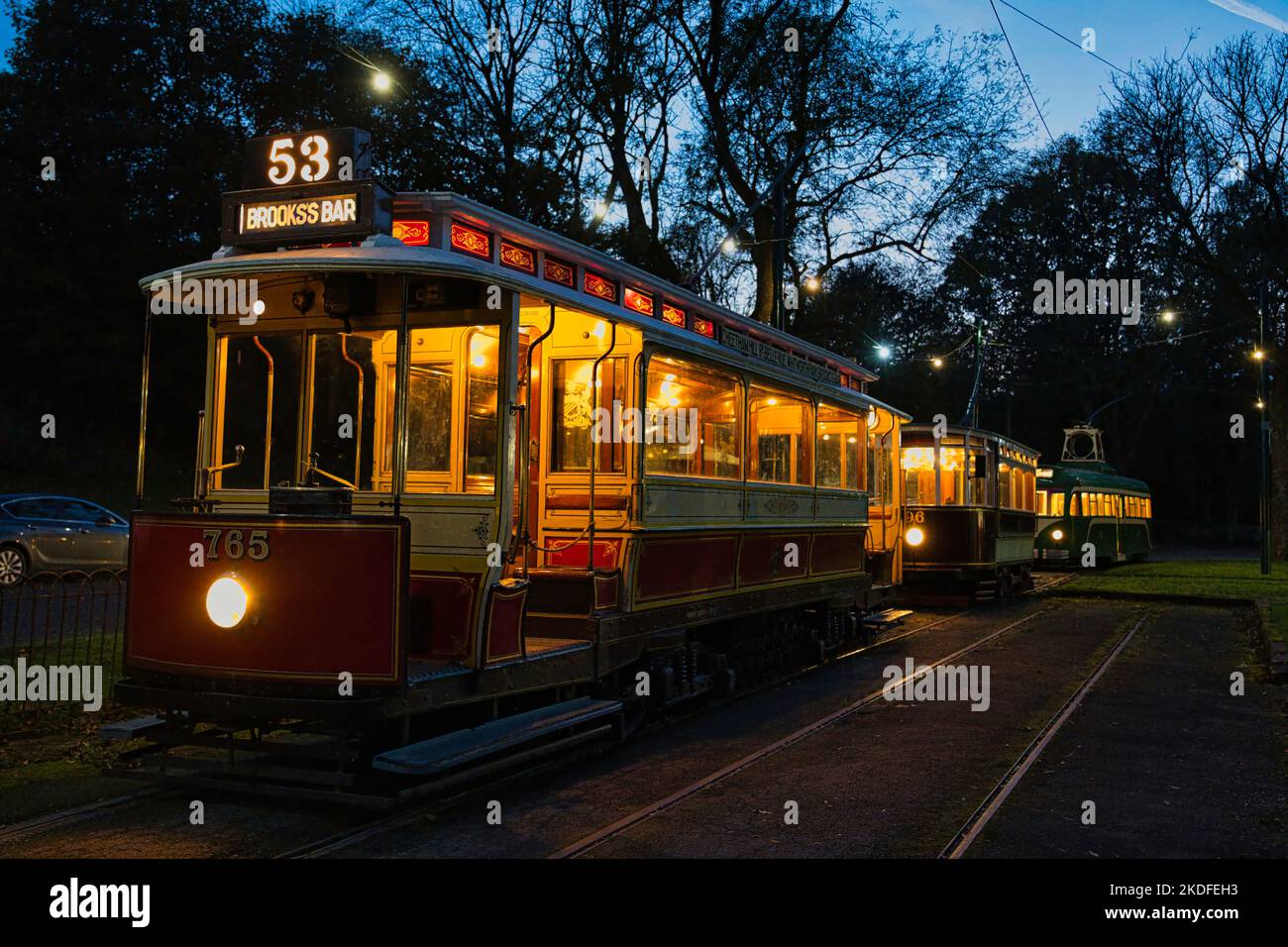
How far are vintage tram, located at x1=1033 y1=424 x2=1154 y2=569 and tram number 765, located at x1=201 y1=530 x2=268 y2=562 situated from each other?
2938 centimetres

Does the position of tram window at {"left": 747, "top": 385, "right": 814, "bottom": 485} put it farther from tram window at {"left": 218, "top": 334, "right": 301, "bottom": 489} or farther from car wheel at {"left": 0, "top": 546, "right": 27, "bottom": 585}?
car wheel at {"left": 0, "top": 546, "right": 27, "bottom": 585}

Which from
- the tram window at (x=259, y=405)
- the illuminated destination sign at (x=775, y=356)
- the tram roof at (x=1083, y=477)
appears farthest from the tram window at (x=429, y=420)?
the tram roof at (x=1083, y=477)

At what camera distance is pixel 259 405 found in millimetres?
7309

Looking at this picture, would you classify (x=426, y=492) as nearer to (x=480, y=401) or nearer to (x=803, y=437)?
(x=480, y=401)

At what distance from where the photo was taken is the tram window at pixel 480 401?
729cm

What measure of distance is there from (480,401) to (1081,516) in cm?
3069

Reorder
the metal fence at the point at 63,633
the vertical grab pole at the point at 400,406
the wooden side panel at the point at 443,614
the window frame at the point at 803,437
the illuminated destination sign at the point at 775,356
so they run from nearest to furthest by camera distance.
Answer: the vertical grab pole at the point at 400,406 → the wooden side panel at the point at 443,614 → the metal fence at the point at 63,633 → the illuminated destination sign at the point at 775,356 → the window frame at the point at 803,437

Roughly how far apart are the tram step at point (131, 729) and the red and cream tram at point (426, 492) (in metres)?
0.02

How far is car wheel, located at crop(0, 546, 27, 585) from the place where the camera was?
16070 mm

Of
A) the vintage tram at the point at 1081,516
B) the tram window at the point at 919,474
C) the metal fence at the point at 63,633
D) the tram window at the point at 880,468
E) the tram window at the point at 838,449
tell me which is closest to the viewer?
the metal fence at the point at 63,633

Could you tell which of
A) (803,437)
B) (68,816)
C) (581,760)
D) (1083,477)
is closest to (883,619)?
(803,437)

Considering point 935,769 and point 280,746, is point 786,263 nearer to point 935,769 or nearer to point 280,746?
point 935,769

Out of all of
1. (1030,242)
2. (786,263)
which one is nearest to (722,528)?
(786,263)

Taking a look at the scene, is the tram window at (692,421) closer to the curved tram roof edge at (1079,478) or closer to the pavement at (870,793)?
the pavement at (870,793)
